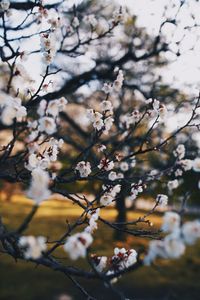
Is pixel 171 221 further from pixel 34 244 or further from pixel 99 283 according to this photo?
pixel 99 283

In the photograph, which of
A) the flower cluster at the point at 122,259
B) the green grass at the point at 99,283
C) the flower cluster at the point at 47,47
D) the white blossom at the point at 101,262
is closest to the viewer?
the flower cluster at the point at 122,259

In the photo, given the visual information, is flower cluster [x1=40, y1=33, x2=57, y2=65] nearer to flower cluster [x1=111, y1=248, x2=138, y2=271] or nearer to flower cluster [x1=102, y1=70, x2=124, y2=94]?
flower cluster [x1=102, y1=70, x2=124, y2=94]

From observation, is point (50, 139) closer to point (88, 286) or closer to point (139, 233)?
point (139, 233)

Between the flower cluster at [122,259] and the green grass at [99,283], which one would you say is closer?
the flower cluster at [122,259]

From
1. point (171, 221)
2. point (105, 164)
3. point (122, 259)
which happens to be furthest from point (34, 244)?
point (105, 164)

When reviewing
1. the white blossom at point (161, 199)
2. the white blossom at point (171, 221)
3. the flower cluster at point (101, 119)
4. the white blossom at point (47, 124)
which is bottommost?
the white blossom at point (171, 221)

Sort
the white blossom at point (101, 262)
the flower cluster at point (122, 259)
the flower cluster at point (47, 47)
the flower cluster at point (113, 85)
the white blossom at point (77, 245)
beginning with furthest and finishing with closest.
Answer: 1. the flower cluster at point (113, 85)
2. the flower cluster at point (47, 47)
3. the white blossom at point (101, 262)
4. the flower cluster at point (122, 259)
5. the white blossom at point (77, 245)

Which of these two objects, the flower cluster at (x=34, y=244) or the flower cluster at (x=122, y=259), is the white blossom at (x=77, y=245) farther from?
the flower cluster at (x=122, y=259)

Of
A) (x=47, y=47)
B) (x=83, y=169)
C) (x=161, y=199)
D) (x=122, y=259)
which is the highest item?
(x=47, y=47)

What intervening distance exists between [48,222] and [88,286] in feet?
40.6

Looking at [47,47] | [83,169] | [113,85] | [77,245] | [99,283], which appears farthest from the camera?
[99,283]

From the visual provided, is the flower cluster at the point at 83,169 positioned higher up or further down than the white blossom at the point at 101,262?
higher up

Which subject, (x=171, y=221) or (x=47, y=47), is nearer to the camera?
(x=171, y=221)

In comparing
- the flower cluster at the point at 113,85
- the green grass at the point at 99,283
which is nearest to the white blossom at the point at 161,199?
the flower cluster at the point at 113,85
